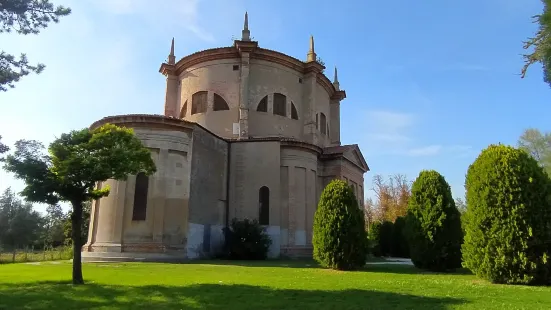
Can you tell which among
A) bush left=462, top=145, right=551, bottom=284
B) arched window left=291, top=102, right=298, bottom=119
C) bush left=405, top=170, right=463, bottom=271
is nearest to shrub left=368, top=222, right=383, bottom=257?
arched window left=291, top=102, right=298, bottom=119

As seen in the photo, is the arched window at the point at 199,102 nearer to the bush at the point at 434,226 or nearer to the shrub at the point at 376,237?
the shrub at the point at 376,237

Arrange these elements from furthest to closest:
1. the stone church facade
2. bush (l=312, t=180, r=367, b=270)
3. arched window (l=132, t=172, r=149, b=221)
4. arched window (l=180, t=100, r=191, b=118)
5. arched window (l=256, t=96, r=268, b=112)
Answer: arched window (l=180, t=100, r=191, b=118) → arched window (l=256, t=96, r=268, b=112) → arched window (l=132, t=172, r=149, b=221) → the stone church facade → bush (l=312, t=180, r=367, b=270)

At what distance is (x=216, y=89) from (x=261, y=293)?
2130 cm

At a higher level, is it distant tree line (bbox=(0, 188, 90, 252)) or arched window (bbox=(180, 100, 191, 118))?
arched window (bbox=(180, 100, 191, 118))

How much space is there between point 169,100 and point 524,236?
25.7m

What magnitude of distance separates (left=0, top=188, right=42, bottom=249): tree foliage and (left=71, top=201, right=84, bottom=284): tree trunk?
4936 cm

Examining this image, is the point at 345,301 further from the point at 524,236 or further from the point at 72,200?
the point at 72,200

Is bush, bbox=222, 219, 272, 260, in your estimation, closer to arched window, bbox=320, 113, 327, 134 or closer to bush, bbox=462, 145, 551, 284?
arched window, bbox=320, 113, 327, 134

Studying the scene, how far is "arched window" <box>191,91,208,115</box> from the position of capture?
30172mm

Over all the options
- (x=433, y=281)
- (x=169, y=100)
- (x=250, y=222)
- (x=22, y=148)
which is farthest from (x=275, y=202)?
(x=22, y=148)

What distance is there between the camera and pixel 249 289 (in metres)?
11.0

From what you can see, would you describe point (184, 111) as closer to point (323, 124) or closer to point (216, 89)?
point (216, 89)

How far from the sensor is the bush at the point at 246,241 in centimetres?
2398

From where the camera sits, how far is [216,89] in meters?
29.9
